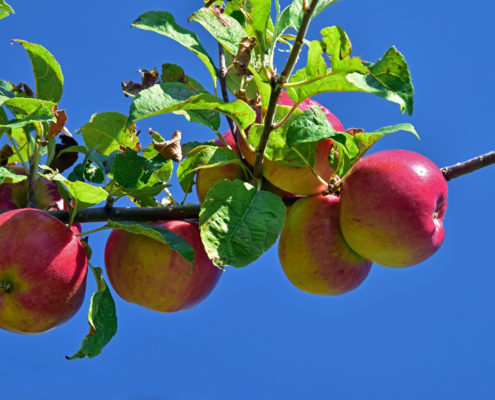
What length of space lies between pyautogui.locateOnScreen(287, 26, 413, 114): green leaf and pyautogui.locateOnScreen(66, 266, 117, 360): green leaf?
0.71m

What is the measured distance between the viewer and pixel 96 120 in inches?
68.3

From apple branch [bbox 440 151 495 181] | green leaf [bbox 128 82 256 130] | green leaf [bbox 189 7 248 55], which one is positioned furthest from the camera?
apple branch [bbox 440 151 495 181]

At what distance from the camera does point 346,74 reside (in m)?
1.28

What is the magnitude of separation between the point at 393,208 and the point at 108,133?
2.63 feet

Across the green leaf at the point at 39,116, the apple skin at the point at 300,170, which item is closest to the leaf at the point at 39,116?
the green leaf at the point at 39,116

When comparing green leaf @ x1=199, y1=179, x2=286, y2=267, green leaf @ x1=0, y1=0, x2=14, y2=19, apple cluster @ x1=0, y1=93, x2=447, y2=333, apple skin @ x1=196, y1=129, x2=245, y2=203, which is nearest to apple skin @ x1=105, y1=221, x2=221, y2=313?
apple cluster @ x1=0, y1=93, x2=447, y2=333

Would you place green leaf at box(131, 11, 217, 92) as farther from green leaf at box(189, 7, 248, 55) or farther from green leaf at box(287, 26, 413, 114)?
green leaf at box(287, 26, 413, 114)

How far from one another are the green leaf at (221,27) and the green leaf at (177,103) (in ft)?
0.41

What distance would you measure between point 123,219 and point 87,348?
0.39 metres

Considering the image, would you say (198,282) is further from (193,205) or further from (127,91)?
(127,91)

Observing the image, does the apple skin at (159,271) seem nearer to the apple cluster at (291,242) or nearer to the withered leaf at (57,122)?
the apple cluster at (291,242)

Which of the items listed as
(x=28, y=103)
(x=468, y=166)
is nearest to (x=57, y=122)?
(x=28, y=103)

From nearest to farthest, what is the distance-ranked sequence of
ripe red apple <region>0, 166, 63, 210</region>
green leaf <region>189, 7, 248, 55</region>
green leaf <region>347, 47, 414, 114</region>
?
green leaf <region>347, 47, 414, 114</region>, green leaf <region>189, 7, 248, 55</region>, ripe red apple <region>0, 166, 63, 210</region>

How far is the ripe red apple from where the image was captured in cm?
192
